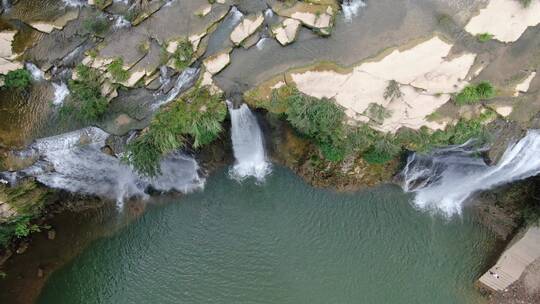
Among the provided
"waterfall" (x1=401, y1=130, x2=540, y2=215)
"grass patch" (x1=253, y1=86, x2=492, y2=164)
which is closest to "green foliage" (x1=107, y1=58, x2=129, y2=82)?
"grass patch" (x1=253, y1=86, x2=492, y2=164)

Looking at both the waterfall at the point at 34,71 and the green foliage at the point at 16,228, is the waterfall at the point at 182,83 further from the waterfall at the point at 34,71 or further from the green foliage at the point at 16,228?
the green foliage at the point at 16,228

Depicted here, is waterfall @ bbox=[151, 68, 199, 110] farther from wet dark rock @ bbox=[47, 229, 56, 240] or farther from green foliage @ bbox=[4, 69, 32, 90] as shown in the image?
wet dark rock @ bbox=[47, 229, 56, 240]

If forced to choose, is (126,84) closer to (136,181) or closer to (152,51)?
(152,51)

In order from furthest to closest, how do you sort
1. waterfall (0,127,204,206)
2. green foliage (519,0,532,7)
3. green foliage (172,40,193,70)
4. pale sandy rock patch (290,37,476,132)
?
waterfall (0,127,204,206)
green foliage (172,40,193,70)
pale sandy rock patch (290,37,476,132)
green foliage (519,0,532,7)

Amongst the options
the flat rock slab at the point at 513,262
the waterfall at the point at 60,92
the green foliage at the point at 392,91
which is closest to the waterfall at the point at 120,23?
the waterfall at the point at 60,92

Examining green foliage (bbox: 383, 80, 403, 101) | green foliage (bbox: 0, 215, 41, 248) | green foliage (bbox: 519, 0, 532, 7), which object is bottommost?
green foliage (bbox: 0, 215, 41, 248)

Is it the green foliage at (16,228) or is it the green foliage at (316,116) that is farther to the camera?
the green foliage at (16,228)
